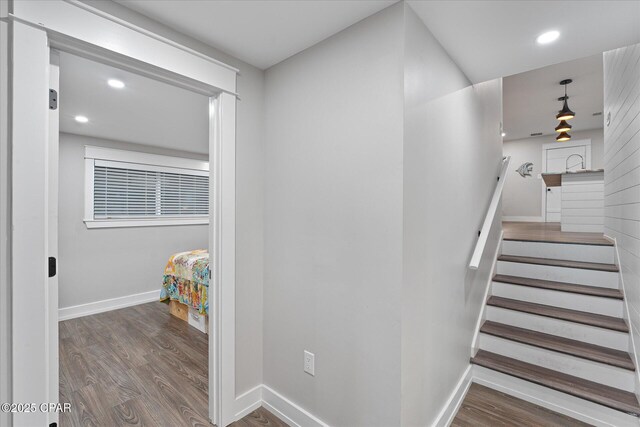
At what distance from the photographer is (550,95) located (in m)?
4.35

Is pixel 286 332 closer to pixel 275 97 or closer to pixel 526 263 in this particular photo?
pixel 275 97

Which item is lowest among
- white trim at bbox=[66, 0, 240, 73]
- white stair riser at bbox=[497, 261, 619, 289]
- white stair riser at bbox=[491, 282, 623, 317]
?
white stair riser at bbox=[491, 282, 623, 317]

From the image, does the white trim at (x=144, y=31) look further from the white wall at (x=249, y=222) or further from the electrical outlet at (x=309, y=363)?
the electrical outlet at (x=309, y=363)

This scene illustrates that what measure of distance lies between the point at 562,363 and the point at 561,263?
3.32ft

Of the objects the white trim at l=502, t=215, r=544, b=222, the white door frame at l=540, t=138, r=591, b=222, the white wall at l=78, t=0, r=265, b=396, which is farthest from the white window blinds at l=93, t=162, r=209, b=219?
the white door frame at l=540, t=138, r=591, b=222

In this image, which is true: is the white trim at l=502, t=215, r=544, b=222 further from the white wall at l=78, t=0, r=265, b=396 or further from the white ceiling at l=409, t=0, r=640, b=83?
the white wall at l=78, t=0, r=265, b=396

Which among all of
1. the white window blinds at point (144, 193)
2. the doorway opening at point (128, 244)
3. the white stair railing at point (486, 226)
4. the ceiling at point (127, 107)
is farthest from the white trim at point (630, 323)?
the white window blinds at point (144, 193)

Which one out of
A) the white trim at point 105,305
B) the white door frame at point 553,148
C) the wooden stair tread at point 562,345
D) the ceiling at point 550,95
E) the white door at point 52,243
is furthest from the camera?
the white door frame at point 553,148

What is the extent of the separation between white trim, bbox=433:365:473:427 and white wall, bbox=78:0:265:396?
1237mm

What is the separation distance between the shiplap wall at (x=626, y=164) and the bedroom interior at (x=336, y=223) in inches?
1.4

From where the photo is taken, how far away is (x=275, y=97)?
201cm

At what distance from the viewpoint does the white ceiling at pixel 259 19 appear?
1.42m

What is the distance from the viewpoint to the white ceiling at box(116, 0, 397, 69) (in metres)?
1.42

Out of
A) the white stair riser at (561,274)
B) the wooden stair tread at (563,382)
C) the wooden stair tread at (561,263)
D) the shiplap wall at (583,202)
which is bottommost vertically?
the wooden stair tread at (563,382)
